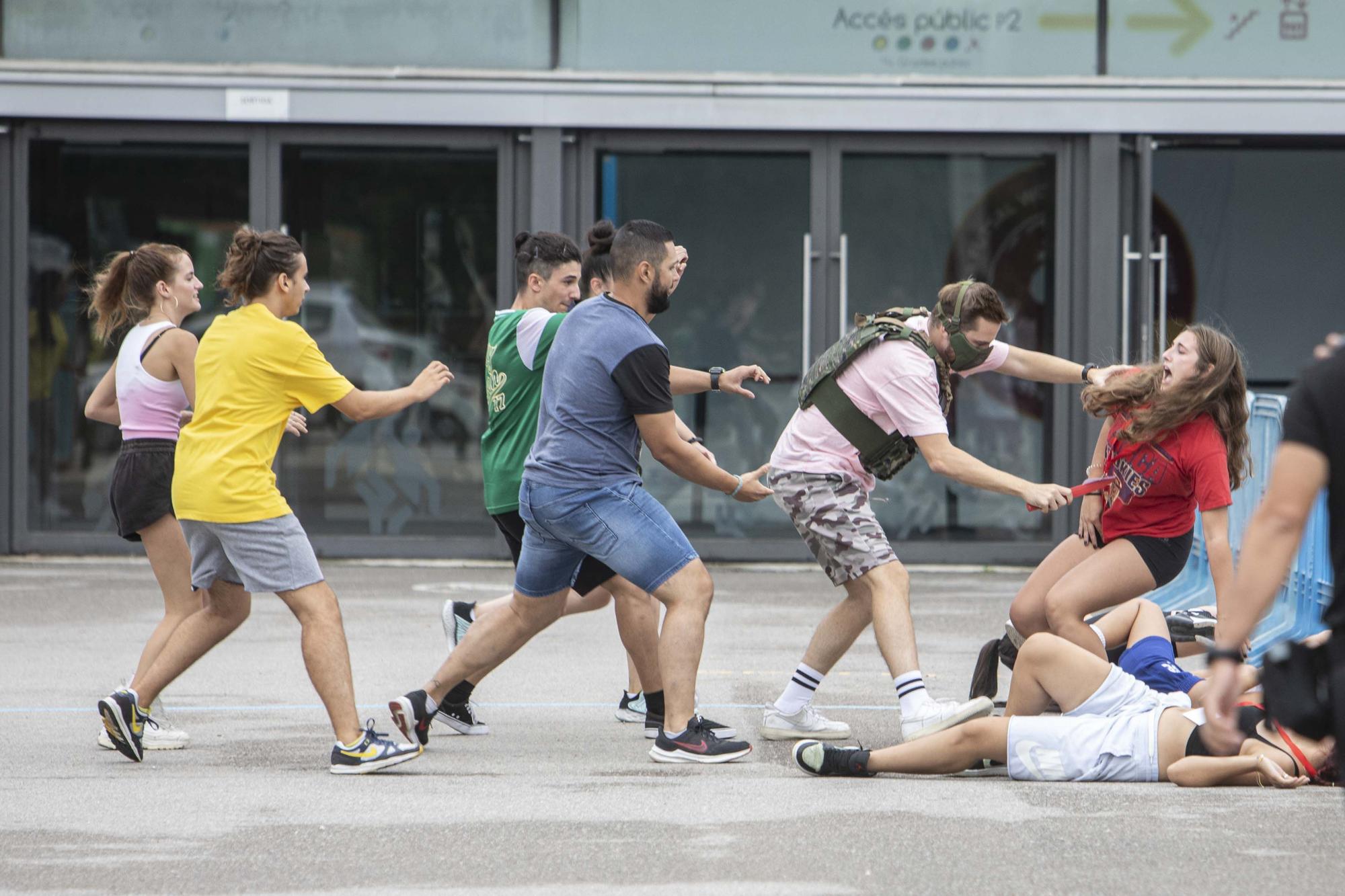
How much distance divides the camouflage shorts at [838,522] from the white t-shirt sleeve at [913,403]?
32 cm

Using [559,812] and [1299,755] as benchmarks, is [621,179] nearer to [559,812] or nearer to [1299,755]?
[559,812]

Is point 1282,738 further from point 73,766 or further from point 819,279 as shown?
point 819,279

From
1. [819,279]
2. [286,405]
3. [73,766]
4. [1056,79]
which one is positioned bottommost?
[73,766]

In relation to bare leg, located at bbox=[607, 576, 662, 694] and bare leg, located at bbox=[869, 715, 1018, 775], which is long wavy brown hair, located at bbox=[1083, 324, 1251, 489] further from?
bare leg, located at bbox=[607, 576, 662, 694]

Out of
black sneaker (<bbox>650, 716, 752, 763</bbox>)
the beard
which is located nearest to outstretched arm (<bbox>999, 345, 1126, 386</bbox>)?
the beard

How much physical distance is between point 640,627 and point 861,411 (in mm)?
1204

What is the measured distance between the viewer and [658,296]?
20.1ft

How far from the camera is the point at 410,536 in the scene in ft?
41.7

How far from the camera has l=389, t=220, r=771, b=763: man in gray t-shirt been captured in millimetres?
5949

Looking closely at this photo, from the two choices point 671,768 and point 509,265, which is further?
point 509,265

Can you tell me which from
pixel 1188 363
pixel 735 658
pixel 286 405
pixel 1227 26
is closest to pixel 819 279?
pixel 1227 26

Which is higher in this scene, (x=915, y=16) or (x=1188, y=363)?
(x=915, y=16)

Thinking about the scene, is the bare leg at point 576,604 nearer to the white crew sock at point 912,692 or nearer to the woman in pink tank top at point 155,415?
the woman in pink tank top at point 155,415

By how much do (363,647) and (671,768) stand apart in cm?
314
